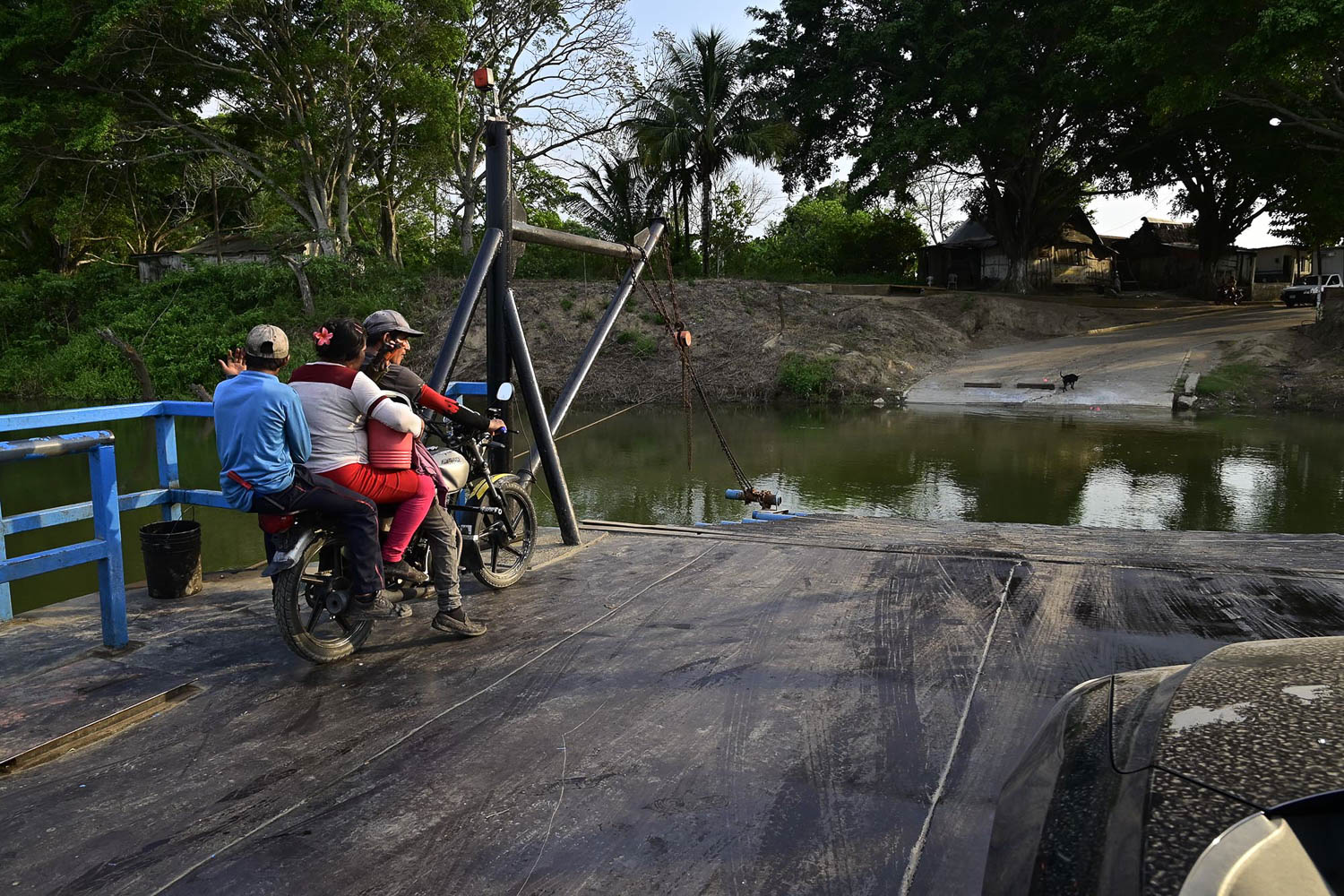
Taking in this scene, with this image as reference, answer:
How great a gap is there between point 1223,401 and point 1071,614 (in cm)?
2099

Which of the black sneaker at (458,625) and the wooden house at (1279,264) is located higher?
the wooden house at (1279,264)

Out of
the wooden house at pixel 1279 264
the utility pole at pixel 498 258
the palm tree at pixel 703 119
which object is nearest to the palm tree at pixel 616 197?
the palm tree at pixel 703 119

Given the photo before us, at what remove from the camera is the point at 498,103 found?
30.1 m

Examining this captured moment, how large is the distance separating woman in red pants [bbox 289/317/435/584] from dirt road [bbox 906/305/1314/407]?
2152cm

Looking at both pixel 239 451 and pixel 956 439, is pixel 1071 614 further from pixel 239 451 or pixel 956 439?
pixel 956 439

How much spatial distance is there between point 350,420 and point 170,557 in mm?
1709

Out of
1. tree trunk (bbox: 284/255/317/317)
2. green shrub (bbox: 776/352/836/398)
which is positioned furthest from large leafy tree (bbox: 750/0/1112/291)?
tree trunk (bbox: 284/255/317/317)

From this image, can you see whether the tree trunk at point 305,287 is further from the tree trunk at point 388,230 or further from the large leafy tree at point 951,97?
the large leafy tree at point 951,97

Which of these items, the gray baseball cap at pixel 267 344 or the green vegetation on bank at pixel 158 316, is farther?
the green vegetation on bank at pixel 158 316

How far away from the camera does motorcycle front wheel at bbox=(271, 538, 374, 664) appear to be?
12.7ft

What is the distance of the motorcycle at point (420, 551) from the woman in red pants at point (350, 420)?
0.73 ft

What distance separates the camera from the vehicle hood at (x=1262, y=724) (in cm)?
135

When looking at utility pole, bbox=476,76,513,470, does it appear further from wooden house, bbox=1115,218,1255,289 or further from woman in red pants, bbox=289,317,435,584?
wooden house, bbox=1115,218,1255,289

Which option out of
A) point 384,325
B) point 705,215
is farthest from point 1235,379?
point 384,325
